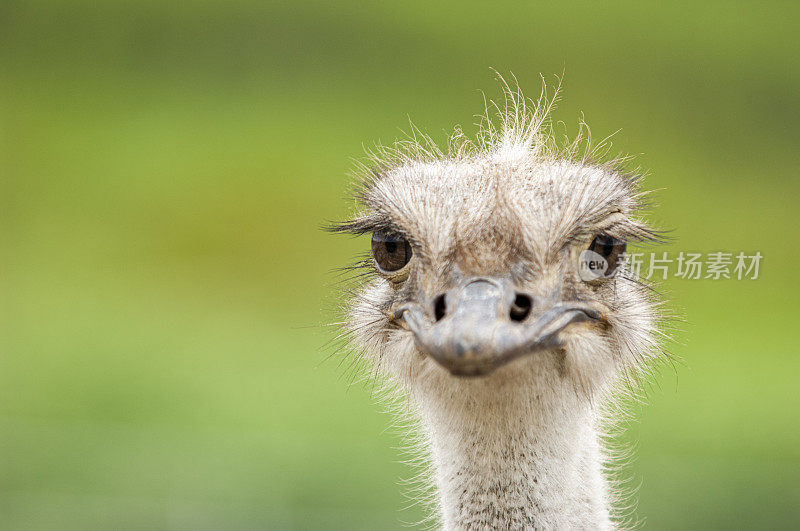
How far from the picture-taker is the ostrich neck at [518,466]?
6.93 feet

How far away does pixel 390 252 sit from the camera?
7.07ft

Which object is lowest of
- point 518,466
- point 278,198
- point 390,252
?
point 518,466

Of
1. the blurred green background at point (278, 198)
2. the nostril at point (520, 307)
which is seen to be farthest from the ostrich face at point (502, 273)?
the blurred green background at point (278, 198)

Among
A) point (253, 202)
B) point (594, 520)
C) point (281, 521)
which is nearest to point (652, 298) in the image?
point (594, 520)

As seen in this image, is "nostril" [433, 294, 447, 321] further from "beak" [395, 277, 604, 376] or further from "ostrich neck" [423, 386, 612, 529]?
"ostrich neck" [423, 386, 612, 529]

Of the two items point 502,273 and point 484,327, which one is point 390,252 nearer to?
point 502,273

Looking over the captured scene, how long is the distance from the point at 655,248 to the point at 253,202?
561 cm

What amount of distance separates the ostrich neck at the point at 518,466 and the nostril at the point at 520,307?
0.84 ft

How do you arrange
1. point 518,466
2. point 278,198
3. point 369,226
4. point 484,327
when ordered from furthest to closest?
point 278,198
point 369,226
point 518,466
point 484,327

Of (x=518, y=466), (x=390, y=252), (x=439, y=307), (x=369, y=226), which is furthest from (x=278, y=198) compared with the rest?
(x=439, y=307)

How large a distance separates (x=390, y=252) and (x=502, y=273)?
0.33m

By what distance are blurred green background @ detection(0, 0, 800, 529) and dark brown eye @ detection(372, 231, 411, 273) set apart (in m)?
3.23

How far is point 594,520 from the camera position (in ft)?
7.17

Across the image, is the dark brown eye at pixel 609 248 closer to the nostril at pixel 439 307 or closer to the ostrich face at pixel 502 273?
the ostrich face at pixel 502 273
